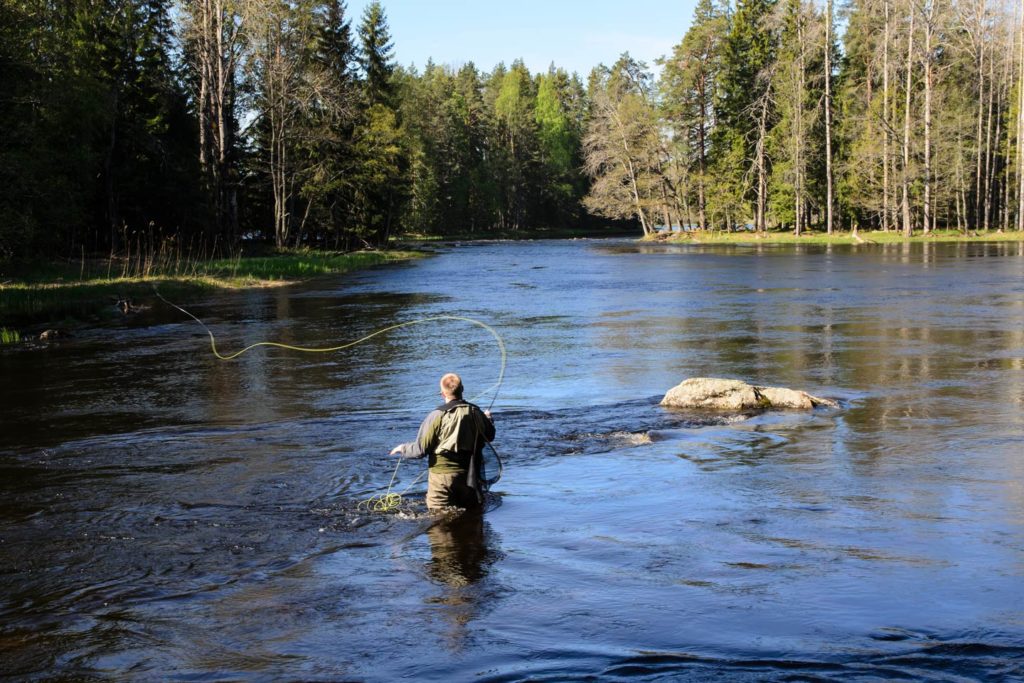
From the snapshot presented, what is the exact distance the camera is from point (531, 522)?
29.6ft

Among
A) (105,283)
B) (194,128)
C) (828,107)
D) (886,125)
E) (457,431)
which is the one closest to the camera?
(457,431)

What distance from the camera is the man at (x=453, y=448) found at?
29.5ft

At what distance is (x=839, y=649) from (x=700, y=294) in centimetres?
2744

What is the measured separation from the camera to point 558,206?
123000 millimetres

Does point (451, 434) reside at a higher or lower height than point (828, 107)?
lower

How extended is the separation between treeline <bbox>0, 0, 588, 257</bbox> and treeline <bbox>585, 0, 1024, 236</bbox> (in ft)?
84.9

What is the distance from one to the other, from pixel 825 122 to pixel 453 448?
70.7m

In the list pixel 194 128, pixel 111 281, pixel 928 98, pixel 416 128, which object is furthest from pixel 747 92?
pixel 111 281

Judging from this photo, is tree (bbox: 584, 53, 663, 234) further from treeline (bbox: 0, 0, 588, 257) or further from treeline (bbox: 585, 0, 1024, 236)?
treeline (bbox: 0, 0, 588, 257)

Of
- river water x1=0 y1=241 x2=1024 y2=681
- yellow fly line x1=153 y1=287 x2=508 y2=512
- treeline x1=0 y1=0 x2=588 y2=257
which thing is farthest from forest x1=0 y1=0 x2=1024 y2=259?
river water x1=0 y1=241 x2=1024 y2=681

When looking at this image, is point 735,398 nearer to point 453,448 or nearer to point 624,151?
point 453,448

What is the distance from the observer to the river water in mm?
6301

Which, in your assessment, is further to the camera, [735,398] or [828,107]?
[828,107]

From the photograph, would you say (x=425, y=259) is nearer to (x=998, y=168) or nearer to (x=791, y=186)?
(x=791, y=186)
